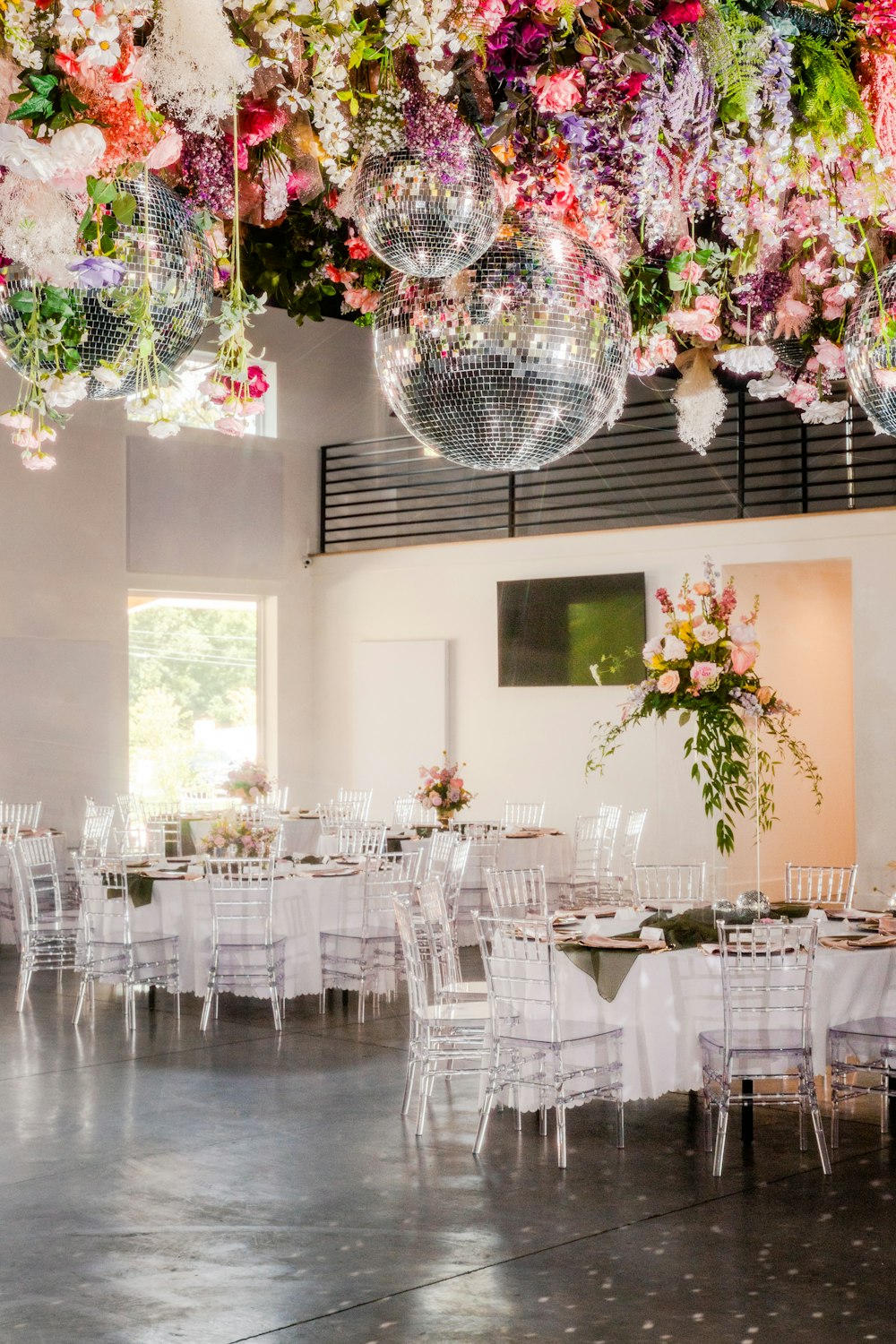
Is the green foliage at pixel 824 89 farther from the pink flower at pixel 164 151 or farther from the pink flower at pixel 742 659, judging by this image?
the pink flower at pixel 742 659

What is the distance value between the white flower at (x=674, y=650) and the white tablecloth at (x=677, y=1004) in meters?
1.37

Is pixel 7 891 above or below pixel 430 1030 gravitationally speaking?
above

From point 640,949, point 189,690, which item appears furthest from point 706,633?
point 189,690

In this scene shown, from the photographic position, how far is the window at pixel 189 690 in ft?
47.5

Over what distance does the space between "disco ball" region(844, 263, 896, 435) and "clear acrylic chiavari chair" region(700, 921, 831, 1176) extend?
112 inches

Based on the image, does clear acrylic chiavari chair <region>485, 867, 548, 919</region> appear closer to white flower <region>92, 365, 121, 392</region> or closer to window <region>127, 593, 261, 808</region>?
white flower <region>92, 365, 121, 392</region>

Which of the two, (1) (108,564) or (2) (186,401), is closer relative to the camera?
(2) (186,401)

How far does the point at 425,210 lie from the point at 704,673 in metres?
4.57

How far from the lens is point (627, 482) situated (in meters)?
13.2

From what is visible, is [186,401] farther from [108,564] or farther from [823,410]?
[108,564]

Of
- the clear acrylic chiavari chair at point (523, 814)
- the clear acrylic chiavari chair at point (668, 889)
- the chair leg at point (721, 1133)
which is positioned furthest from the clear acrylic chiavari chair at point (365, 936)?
the clear acrylic chiavari chair at point (523, 814)

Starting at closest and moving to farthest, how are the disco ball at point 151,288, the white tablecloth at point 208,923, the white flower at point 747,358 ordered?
the disco ball at point 151,288 < the white flower at point 747,358 < the white tablecloth at point 208,923

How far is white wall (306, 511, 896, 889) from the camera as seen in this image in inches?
443

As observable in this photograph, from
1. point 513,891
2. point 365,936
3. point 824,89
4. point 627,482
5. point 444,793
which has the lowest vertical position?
point 365,936
